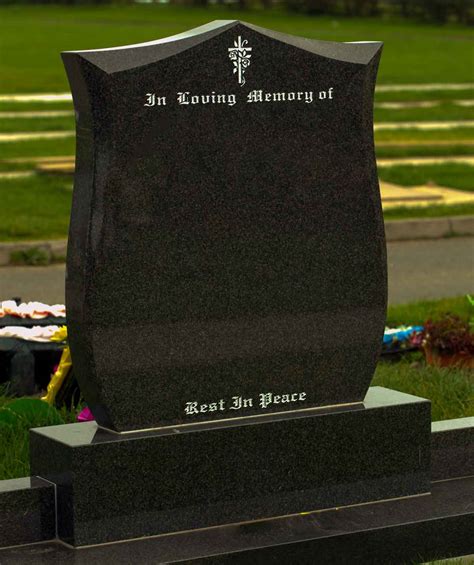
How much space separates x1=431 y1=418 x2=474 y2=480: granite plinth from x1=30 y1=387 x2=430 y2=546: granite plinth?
132 millimetres

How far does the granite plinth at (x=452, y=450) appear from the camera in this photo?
243 inches

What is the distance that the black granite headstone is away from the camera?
17.7 feet

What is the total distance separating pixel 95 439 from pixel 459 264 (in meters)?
7.33

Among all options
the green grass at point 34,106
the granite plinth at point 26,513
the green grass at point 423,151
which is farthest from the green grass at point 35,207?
the green grass at point 34,106

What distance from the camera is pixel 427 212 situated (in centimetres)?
1433

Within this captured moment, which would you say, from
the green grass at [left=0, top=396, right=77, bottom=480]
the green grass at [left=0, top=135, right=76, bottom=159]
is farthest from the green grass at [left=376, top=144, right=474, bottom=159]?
the green grass at [left=0, top=396, right=77, bottom=480]

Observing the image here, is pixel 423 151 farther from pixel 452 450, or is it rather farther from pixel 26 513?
pixel 26 513

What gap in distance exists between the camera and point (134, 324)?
18.0 feet

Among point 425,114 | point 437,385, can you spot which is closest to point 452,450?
point 437,385

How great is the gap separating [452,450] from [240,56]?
175 cm

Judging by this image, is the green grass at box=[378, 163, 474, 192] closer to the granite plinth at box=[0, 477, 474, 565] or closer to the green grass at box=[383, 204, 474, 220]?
the green grass at box=[383, 204, 474, 220]

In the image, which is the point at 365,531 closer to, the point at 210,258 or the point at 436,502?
the point at 436,502

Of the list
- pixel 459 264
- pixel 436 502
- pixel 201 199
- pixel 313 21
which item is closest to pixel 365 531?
pixel 436 502

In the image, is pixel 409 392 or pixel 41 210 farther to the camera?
pixel 41 210
